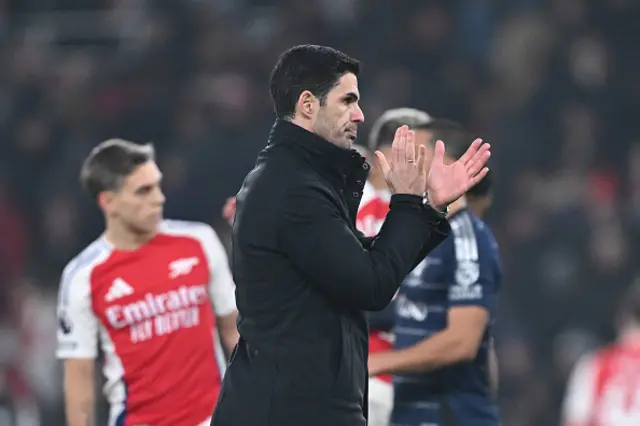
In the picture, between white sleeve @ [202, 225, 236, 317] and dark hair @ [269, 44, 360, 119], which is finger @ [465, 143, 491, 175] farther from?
white sleeve @ [202, 225, 236, 317]

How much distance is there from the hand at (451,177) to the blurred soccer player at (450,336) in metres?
1.29

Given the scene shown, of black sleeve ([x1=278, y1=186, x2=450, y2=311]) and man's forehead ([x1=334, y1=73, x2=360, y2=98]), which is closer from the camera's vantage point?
black sleeve ([x1=278, y1=186, x2=450, y2=311])

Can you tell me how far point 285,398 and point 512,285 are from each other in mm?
6352

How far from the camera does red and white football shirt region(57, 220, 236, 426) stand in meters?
5.23

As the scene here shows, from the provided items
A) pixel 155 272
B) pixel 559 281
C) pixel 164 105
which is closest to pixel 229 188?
pixel 164 105

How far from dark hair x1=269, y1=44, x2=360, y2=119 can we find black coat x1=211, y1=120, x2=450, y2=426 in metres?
0.07

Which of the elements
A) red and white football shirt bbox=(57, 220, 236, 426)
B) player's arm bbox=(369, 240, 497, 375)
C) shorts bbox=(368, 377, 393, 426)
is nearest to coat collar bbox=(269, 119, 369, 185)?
player's arm bbox=(369, 240, 497, 375)

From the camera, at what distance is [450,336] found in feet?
15.8

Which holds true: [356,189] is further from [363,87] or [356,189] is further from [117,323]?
[363,87]

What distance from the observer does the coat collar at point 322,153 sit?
361cm

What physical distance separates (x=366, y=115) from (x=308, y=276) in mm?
6999

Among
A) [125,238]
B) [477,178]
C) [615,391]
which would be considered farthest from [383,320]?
[477,178]

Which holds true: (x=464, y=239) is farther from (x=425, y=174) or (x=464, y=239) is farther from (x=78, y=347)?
(x=78, y=347)

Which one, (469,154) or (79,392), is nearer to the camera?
(469,154)
